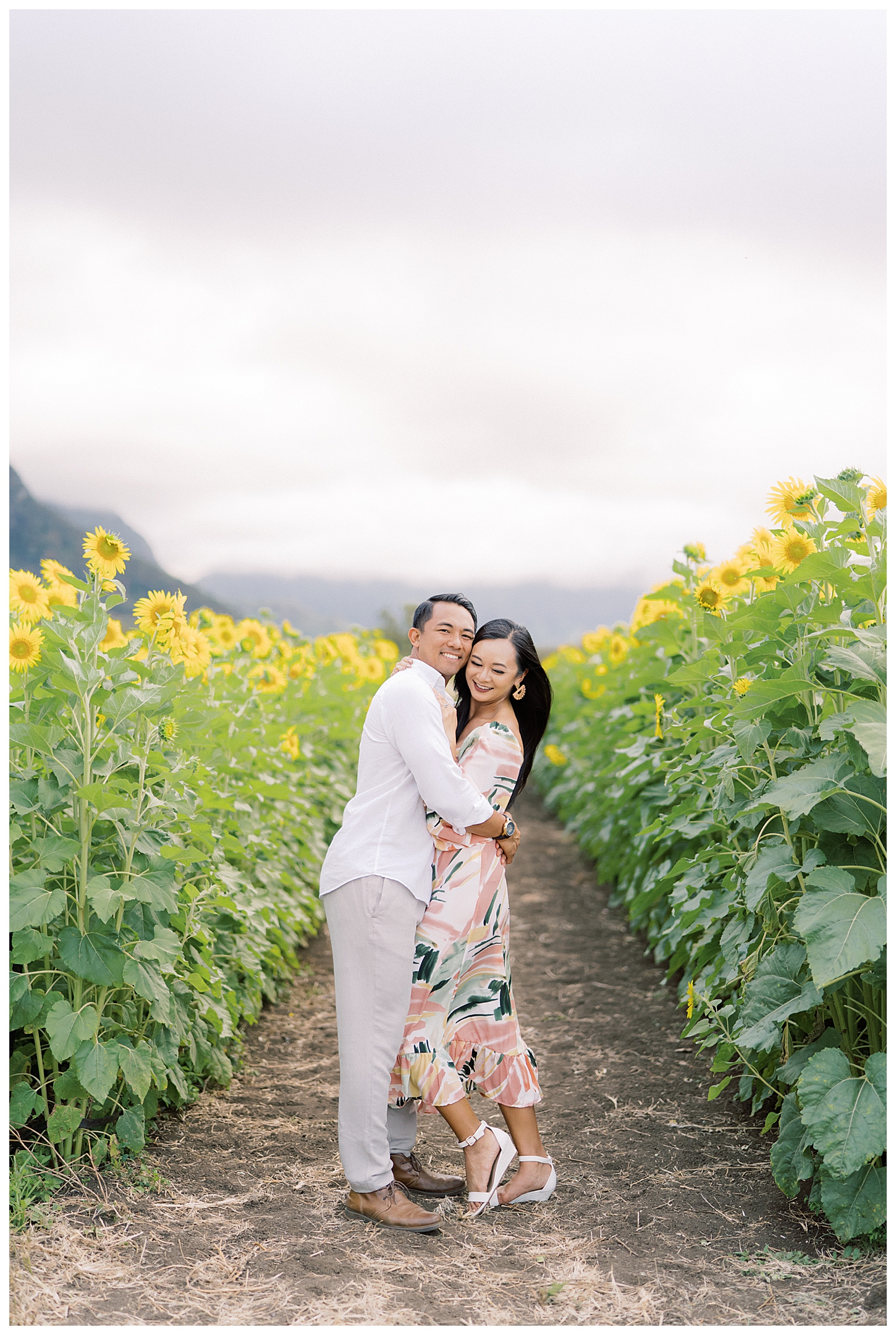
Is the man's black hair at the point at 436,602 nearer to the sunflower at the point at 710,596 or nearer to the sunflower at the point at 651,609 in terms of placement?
the sunflower at the point at 710,596

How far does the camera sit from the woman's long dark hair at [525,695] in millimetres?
3348

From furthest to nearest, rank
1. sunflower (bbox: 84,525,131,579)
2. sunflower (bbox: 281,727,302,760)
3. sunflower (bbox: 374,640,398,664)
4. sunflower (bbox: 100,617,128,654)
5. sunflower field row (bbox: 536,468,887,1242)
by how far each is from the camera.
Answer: sunflower (bbox: 374,640,398,664), sunflower (bbox: 281,727,302,760), sunflower (bbox: 100,617,128,654), sunflower (bbox: 84,525,131,579), sunflower field row (bbox: 536,468,887,1242)

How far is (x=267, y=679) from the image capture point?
559cm

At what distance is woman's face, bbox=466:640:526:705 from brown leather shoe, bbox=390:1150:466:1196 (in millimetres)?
1400

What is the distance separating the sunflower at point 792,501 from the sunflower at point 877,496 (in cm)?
22

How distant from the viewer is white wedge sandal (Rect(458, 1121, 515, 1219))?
305 cm

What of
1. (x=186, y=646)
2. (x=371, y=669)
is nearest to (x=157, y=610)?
(x=186, y=646)

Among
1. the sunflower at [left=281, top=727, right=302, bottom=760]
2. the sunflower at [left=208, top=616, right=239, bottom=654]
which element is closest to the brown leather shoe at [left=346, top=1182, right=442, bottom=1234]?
the sunflower at [left=281, top=727, right=302, bottom=760]

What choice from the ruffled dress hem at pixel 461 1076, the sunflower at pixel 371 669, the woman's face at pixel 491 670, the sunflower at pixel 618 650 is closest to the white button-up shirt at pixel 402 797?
the woman's face at pixel 491 670

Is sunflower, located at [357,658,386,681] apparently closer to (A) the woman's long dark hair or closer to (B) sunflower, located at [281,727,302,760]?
(B) sunflower, located at [281,727,302,760]

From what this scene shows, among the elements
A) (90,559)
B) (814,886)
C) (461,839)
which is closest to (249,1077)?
(461,839)

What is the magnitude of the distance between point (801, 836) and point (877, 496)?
914 mm

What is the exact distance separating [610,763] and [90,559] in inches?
168

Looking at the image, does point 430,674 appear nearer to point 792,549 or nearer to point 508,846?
point 508,846
